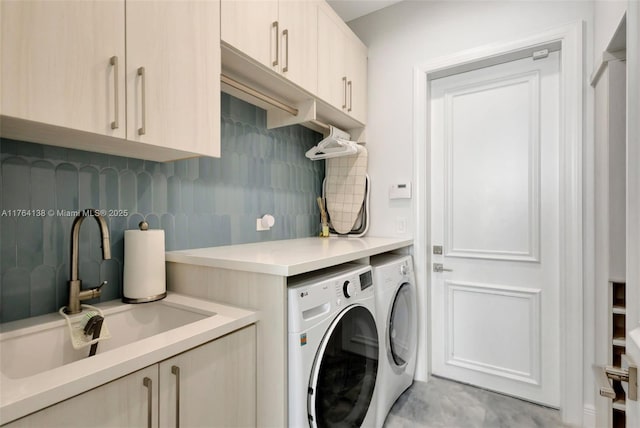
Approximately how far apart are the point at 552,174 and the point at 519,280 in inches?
26.9

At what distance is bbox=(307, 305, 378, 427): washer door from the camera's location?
1162 mm

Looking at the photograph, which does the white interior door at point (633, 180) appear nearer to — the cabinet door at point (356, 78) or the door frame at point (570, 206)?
the door frame at point (570, 206)

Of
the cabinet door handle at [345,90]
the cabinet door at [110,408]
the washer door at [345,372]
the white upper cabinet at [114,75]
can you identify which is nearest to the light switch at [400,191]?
the cabinet door handle at [345,90]

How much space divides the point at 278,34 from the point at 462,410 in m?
2.31

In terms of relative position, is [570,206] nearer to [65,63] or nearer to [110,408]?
[110,408]

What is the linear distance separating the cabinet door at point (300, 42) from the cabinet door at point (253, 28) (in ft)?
0.20

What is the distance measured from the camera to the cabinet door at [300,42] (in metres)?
1.57

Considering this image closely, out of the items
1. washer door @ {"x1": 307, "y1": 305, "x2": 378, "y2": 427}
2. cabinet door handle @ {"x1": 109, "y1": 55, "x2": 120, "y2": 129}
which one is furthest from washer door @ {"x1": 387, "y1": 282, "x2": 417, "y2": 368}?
cabinet door handle @ {"x1": 109, "y1": 55, "x2": 120, "y2": 129}

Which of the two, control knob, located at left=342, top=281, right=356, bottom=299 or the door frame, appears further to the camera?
the door frame

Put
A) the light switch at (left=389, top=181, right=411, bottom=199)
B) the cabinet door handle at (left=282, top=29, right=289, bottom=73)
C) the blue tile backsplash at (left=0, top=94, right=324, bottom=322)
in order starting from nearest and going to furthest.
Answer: the blue tile backsplash at (left=0, top=94, right=324, bottom=322) < the cabinet door handle at (left=282, top=29, right=289, bottom=73) < the light switch at (left=389, top=181, right=411, bottom=199)

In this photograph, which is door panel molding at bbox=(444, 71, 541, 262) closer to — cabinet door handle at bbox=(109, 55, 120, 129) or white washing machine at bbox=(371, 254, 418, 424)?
white washing machine at bbox=(371, 254, 418, 424)

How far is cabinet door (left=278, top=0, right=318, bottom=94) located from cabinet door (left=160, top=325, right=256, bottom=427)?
127 cm

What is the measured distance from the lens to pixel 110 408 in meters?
0.72

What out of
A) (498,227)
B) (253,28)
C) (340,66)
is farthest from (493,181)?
(253,28)
